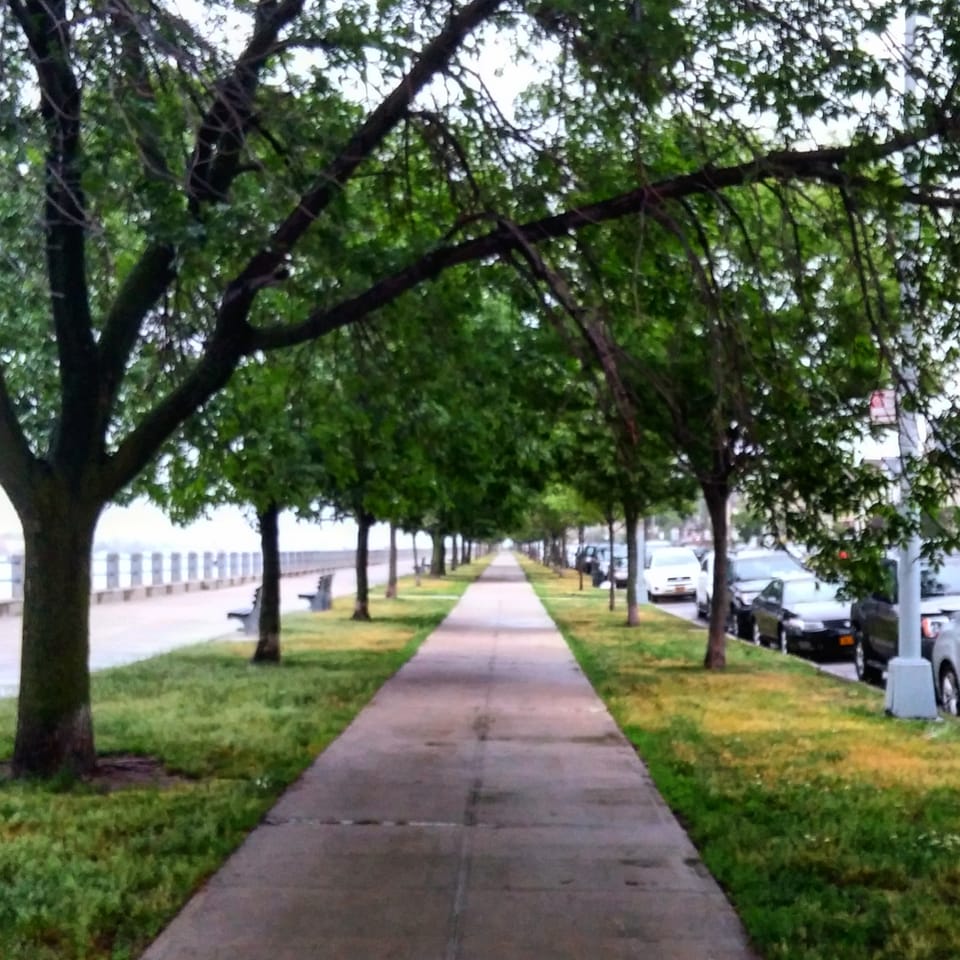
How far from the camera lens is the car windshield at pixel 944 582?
58.7 ft

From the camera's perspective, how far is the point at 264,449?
47.5 feet

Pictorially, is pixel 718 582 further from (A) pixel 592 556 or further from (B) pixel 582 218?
(A) pixel 592 556

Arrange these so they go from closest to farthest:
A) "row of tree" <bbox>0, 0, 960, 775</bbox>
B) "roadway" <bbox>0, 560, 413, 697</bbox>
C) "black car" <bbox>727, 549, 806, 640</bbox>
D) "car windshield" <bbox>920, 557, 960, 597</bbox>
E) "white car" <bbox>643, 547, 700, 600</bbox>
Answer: "row of tree" <bbox>0, 0, 960, 775</bbox> → "car windshield" <bbox>920, 557, 960, 597</bbox> → "roadway" <bbox>0, 560, 413, 697</bbox> → "black car" <bbox>727, 549, 806, 640</bbox> → "white car" <bbox>643, 547, 700, 600</bbox>

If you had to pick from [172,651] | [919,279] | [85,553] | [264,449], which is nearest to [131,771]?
[85,553]

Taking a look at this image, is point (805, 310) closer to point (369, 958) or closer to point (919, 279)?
point (919, 279)

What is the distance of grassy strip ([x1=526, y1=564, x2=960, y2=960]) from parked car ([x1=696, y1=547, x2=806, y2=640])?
9769 mm

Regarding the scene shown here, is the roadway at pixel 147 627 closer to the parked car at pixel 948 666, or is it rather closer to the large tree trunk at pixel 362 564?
the large tree trunk at pixel 362 564

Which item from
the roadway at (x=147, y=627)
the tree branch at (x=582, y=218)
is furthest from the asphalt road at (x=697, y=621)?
the tree branch at (x=582, y=218)

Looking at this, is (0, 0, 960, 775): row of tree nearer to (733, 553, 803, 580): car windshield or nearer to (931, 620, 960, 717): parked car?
(931, 620, 960, 717): parked car

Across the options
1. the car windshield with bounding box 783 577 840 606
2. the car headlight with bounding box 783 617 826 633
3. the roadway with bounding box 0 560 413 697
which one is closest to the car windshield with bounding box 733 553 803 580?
the car windshield with bounding box 783 577 840 606

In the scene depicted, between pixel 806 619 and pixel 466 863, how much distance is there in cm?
1586

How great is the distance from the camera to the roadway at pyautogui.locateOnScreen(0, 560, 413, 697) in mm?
20953

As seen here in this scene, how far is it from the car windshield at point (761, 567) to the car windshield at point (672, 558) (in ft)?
38.0

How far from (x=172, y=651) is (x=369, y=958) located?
1689cm
